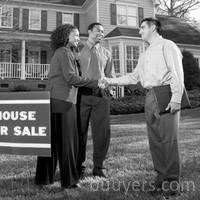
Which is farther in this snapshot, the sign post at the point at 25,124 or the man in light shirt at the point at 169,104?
the man in light shirt at the point at 169,104

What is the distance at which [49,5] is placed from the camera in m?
22.8

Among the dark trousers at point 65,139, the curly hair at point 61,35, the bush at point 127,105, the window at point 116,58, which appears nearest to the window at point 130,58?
the window at point 116,58

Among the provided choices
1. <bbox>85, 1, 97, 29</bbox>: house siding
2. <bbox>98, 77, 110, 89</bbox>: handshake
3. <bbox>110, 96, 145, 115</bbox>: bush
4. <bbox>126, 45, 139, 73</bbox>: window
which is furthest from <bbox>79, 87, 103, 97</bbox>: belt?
<bbox>85, 1, 97, 29</bbox>: house siding

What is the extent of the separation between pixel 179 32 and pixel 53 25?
1139 centimetres

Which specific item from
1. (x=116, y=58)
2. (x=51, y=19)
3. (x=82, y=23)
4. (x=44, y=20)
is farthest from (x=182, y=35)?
(x=44, y=20)

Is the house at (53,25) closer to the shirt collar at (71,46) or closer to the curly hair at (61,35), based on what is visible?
the shirt collar at (71,46)

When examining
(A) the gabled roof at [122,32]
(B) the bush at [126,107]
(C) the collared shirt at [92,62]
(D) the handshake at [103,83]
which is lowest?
(B) the bush at [126,107]

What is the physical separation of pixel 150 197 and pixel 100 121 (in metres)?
1.44

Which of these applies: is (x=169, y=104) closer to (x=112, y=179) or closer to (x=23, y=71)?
(x=112, y=179)

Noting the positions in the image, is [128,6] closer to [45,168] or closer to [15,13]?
[15,13]

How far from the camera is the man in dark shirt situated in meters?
4.32

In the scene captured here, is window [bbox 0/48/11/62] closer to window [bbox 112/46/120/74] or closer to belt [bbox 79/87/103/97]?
window [bbox 112/46/120/74]

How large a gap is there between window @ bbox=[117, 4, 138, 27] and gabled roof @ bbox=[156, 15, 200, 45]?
311 cm

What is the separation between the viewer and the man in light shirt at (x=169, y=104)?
3296 mm
